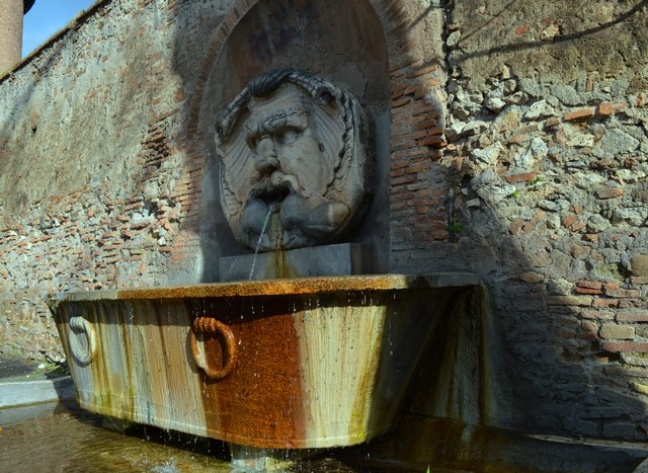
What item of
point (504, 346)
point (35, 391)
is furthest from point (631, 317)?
point (35, 391)

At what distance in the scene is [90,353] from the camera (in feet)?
13.0

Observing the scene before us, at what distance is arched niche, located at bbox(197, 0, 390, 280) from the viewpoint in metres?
4.39

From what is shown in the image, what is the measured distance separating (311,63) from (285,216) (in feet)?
4.42

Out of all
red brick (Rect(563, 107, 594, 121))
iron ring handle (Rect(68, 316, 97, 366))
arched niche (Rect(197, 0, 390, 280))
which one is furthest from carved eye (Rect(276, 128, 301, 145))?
red brick (Rect(563, 107, 594, 121))

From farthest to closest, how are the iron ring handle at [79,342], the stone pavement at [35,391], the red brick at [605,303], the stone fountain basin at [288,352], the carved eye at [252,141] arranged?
the stone pavement at [35,391]
the carved eye at [252,141]
the iron ring handle at [79,342]
the red brick at [605,303]
the stone fountain basin at [288,352]

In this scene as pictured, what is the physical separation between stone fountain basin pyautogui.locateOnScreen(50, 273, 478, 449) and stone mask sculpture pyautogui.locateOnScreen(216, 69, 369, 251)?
4.47 ft

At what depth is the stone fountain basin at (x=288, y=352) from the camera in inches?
108

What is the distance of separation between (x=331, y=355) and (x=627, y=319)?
1.36 metres

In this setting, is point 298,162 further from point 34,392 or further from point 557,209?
point 34,392

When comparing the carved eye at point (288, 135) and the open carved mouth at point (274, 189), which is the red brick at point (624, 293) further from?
the carved eye at point (288, 135)

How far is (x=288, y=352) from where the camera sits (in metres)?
2.78

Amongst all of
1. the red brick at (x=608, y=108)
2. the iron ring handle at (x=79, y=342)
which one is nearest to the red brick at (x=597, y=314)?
the red brick at (x=608, y=108)

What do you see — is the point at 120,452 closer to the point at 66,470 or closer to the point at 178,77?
the point at 66,470

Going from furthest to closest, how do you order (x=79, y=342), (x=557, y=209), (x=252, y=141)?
(x=252, y=141), (x=79, y=342), (x=557, y=209)
